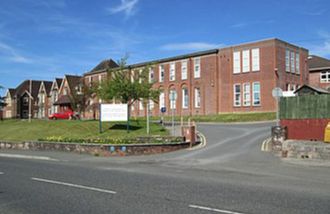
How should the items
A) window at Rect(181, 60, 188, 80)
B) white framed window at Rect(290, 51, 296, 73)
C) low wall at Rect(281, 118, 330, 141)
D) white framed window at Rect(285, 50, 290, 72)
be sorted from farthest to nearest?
window at Rect(181, 60, 188, 80) < white framed window at Rect(290, 51, 296, 73) < white framed window at Rect(285, 50, 290, 72) < low wall at Rect(281, 118, 330, 141)

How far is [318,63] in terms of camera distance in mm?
63125

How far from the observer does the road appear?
8633 mm

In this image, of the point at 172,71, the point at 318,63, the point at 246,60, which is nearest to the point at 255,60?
the point at 246,60

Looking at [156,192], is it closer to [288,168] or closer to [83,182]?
[83,182]

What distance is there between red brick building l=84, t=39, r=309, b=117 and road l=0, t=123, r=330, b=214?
31.9 meters

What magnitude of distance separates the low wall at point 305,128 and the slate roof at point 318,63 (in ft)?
143

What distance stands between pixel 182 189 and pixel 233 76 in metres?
43.1

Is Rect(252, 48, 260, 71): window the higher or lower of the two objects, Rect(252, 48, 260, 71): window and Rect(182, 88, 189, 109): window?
the higher

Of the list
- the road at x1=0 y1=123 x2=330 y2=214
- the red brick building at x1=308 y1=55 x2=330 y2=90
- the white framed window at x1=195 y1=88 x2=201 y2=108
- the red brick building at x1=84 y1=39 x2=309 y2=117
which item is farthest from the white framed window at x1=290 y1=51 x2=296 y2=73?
the road at x1=0 y1=123 x2=330 y2=214

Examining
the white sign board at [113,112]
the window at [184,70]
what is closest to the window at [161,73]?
A: the window at [184,70]

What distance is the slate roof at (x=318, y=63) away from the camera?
61688mm

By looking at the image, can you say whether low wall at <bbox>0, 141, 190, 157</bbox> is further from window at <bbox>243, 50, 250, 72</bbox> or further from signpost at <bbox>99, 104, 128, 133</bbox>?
window at <bbox>243, 50, 250, 72</bbox>

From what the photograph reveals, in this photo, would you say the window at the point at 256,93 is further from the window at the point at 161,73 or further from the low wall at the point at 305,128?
the low wall at the point at 305,128

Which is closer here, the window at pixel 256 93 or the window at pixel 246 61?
the window at pixel 256 93
